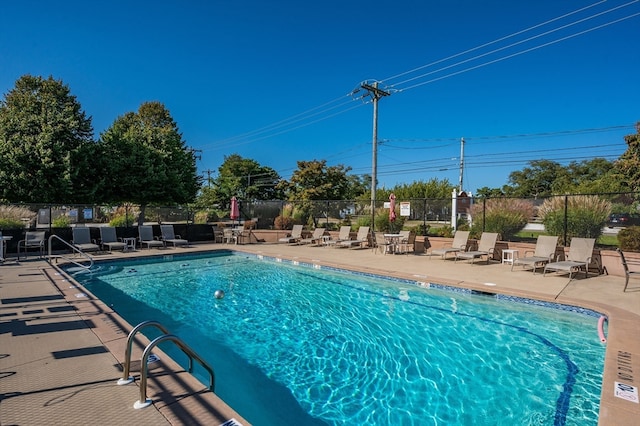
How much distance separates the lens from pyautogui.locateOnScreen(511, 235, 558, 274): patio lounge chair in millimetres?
9508

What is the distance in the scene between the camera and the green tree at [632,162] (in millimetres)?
24891

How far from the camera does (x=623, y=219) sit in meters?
10.3

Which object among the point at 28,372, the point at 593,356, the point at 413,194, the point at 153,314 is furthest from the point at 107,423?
the point at 413,194

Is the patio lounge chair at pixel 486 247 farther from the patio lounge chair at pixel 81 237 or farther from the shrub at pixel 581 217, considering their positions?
the patio lounge chair at pixel 81 237

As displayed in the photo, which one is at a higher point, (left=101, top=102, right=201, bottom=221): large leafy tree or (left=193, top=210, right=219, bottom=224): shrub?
(left=101, top=102, right=201, bottom=221): large leafy tree

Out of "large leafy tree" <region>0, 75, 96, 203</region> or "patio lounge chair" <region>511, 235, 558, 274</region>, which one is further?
"large leafy tree" <region>0, 75, 96, 203</region>

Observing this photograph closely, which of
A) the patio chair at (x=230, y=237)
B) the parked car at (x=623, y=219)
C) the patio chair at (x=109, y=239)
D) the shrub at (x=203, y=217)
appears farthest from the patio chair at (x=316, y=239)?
the parked car at (x=623, y=219)

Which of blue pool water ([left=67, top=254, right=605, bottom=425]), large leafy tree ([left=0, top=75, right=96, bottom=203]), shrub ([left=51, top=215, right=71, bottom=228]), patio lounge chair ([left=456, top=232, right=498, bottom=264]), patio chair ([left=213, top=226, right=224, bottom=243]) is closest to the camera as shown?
blue pool water ([left=67, top=254, right=605, bottom=425])

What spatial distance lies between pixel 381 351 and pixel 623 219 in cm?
924

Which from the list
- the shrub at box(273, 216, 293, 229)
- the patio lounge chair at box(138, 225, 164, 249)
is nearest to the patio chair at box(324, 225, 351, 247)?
the shrub at box(273, 216, 293, 229)

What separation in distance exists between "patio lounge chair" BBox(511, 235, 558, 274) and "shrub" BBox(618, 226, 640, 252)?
4.71ft

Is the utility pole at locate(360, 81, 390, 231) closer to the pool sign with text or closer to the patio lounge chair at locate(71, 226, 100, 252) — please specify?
the patio lounge chair at locate(71, 226, 100, 252)

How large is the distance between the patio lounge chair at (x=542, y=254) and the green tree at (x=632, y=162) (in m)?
20.8

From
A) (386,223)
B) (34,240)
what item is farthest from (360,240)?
(34,240)
